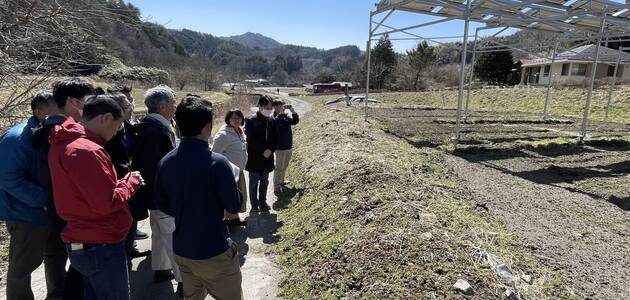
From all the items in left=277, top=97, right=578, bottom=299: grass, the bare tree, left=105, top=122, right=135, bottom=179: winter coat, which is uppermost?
the bare tree

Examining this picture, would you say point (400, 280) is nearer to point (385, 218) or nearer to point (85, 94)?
point (385, 218)

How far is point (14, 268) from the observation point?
2734 millimetres

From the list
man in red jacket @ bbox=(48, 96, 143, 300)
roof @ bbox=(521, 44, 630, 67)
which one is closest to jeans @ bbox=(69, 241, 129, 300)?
man in red jacket @ bbox=(48, 96, 143, 300)

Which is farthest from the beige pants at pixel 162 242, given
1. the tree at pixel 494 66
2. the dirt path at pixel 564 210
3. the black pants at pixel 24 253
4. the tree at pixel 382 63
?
the tree at pixel 382 63

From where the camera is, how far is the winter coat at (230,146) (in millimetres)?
4488

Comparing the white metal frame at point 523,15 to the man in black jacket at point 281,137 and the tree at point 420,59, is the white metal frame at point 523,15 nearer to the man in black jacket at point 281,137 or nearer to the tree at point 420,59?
the man in black jacket at point 281,137

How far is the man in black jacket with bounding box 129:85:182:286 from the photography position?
305 centimetres

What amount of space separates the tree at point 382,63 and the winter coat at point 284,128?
1773 inches

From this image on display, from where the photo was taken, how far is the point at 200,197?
2164 millimetres

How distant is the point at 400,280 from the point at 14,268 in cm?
298

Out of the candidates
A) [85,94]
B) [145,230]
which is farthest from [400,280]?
[145,230]

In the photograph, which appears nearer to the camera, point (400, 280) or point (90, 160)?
point (90, 160)

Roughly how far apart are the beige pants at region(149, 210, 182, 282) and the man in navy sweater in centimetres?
93

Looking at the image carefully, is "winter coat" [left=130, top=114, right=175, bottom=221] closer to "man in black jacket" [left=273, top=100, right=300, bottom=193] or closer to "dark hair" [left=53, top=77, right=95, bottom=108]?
"dark hair" [left=53, top=77, right=95, bottom=108]
